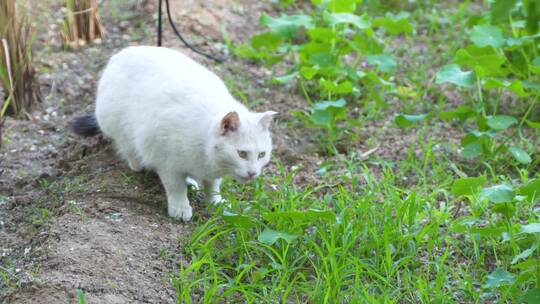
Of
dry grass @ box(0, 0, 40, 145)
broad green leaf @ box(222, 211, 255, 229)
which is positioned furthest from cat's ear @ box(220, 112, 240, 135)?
dry grass @ box(0, 0, 40, 145)

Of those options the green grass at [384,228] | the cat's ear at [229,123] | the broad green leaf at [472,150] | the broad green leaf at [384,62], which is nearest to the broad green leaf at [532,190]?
the green grass at [384,228]

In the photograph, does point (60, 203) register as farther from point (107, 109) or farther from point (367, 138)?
point (367, 138)

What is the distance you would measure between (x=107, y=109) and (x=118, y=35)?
6.44ft

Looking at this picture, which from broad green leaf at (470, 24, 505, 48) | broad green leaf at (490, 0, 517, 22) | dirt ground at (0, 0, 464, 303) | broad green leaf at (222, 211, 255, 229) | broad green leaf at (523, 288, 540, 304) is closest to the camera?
broad green leaf at (490, 0, 517, 22)

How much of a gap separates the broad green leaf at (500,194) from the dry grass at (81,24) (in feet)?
10.9

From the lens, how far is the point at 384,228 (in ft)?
11.1

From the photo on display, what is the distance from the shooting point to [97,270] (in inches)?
117

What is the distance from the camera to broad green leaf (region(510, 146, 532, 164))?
13.3 ft

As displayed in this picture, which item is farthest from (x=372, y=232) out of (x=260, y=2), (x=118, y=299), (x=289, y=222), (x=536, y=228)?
(x=260, y=2)

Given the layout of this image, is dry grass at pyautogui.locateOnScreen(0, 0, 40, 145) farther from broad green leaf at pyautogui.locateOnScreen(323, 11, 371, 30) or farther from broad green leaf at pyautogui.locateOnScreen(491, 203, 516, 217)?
broad green leaf at pyautogui.locateOnScreen(491, 203, 516, 217)

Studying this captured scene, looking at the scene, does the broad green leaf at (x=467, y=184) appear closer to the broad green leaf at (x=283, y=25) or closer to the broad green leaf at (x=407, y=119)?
the broad green leaf at (x=407, y=119)

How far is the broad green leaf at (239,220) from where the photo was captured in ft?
10.8

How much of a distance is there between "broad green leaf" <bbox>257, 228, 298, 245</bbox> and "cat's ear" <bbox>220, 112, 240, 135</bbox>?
497 mm

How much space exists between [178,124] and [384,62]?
1.95 m
